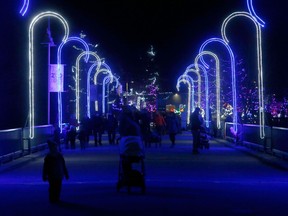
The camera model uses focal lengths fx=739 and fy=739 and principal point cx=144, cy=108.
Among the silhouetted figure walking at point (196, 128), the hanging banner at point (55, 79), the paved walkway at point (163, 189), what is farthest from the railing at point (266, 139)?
the hanging banner at point (55, 79)

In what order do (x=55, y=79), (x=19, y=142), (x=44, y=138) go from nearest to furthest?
(x=19, y=142), (x=44, y=138), (x=55, y=79)

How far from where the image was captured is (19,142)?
28.4m

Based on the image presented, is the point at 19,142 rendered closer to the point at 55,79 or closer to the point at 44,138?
the point at 44,138

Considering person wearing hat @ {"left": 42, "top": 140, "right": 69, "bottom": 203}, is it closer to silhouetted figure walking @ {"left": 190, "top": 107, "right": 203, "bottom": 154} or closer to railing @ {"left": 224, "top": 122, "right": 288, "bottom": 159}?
railing @ {"left": 224, "top": 122, "right": 288, "bottom": 159}

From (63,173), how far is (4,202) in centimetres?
129

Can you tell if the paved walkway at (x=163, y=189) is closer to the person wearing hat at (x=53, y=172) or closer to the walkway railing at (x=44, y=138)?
the person wearing hat at (x=53, y=172)

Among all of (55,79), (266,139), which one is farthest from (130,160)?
(55,79)

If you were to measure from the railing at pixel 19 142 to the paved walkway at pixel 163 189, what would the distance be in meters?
0.52

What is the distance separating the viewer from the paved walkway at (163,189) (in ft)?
43.4

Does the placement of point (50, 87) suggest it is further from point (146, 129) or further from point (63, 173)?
point (63, 173)

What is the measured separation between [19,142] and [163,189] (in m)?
12.9

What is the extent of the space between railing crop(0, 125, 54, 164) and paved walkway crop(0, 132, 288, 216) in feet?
1.71

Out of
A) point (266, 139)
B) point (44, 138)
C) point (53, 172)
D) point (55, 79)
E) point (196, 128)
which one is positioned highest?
point (55, 79)

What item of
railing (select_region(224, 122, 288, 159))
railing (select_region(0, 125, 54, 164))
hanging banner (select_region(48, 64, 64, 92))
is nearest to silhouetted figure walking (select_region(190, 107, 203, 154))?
railing (select_region(224, 122, 288, 159))
